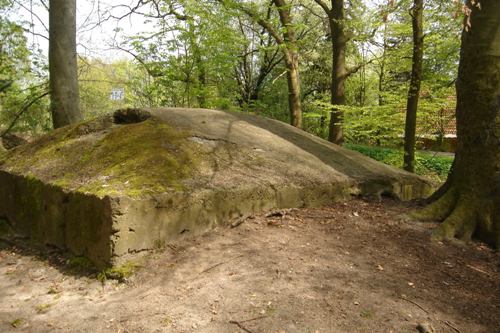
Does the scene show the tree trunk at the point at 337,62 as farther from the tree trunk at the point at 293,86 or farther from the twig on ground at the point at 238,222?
the twig on ground at the point at 238,222

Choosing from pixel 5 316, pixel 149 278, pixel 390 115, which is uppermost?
pixel 390 115

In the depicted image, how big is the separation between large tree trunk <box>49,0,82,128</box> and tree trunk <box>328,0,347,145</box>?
23.2 ft

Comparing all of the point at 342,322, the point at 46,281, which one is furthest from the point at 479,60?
the point at 46,281

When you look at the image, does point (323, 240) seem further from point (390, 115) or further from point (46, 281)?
point (390, 115)

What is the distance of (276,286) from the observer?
306cm

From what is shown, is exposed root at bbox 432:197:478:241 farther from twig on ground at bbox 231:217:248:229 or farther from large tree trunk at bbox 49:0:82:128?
large tree trunk at bbox 49:0:82:128

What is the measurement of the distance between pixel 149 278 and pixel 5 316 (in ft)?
3.58

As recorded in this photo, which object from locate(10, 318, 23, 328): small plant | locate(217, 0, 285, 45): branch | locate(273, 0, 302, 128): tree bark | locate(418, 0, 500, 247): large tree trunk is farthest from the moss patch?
locate(273, 0, 302, 128): tree bark

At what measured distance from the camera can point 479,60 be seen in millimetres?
4340

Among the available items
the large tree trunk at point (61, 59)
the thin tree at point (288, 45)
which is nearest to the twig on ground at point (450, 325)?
the large tree trunk at point (61, 59)

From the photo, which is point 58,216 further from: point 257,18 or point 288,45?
point 257,18

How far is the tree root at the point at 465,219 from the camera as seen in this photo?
4172mm

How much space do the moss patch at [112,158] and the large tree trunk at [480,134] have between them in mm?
2878

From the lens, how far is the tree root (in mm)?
4172
